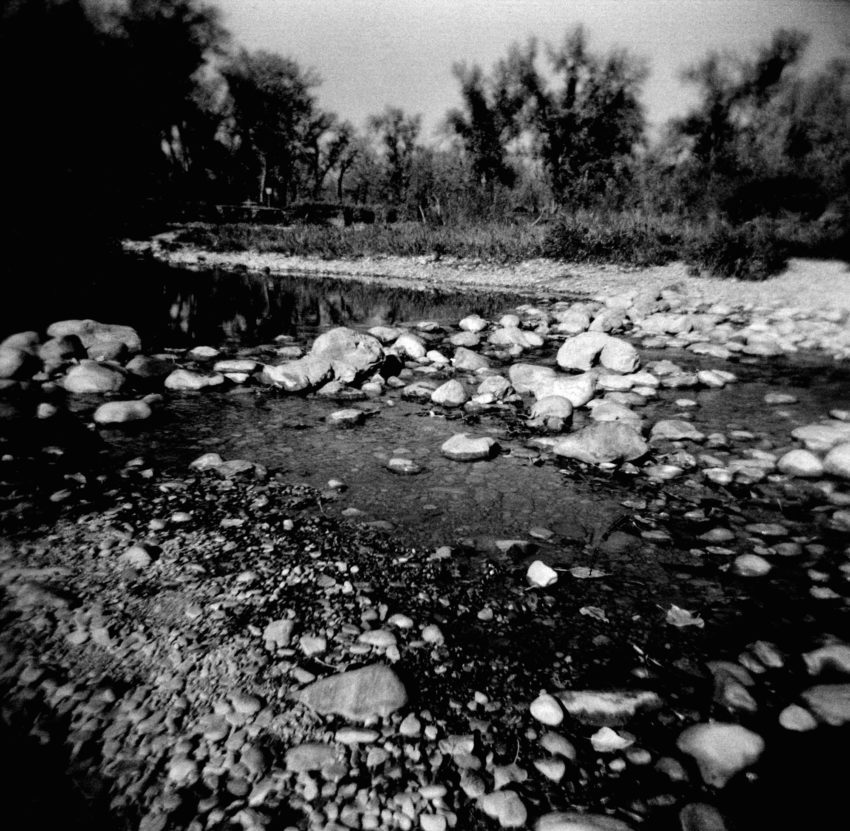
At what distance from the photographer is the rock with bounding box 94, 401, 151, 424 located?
3.62 meters

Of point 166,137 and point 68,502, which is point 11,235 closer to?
point 68,502

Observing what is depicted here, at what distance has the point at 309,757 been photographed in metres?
1.32

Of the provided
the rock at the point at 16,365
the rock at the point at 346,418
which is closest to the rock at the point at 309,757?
the rock at the point at 346,418

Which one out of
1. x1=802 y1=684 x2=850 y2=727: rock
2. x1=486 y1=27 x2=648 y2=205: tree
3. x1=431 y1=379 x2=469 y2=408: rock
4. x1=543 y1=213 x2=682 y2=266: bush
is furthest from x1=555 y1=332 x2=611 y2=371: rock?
x1=486 y1=27 x2=648 y2=205: tree

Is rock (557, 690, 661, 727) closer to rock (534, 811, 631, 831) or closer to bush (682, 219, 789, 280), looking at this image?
rock (534, 811, 631, 831)

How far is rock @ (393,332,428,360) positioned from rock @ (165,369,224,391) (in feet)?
6.76

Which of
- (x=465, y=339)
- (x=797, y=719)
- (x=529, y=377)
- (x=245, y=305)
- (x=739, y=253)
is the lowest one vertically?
(x=245, y=305)

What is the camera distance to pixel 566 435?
369 centimetres

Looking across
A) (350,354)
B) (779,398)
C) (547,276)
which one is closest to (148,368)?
(350,354)

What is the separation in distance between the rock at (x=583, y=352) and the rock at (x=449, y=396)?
5.41ft

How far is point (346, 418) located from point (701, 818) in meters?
3.11

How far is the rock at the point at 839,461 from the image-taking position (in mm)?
3020

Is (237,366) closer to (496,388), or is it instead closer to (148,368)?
(148,368)

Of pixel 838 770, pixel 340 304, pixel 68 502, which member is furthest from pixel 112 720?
pixel 340 304
